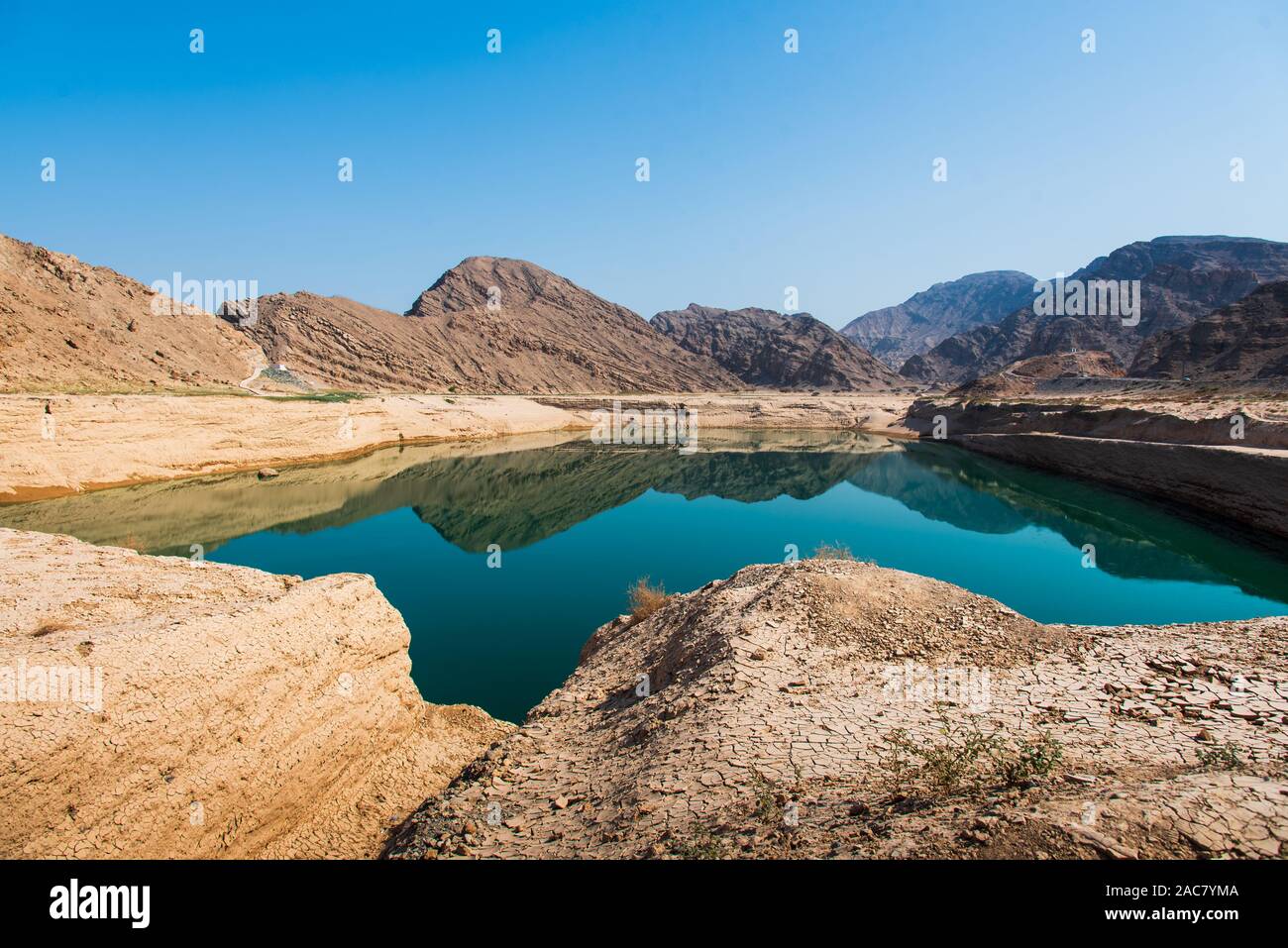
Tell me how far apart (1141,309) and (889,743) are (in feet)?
466

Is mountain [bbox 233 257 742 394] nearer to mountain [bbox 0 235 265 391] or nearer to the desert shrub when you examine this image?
mountain [bbox 0 235 265 391]

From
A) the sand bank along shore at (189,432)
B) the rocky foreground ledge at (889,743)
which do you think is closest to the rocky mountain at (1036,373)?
the sand bank along shore at (189,432)

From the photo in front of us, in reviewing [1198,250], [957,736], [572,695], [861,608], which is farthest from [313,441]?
[1198,250]

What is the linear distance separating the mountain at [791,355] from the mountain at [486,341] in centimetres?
1052

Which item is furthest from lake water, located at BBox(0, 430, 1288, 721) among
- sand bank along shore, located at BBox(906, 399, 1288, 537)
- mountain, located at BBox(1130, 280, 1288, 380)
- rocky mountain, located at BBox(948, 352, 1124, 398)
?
rocky mountain, located at BBox(948, 352, 1124, 398)

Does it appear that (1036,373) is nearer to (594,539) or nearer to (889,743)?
(594,539)

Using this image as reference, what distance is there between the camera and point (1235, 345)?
180ft

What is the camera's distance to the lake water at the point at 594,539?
1345cm

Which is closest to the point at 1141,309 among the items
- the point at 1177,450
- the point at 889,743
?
the point at 1177,450

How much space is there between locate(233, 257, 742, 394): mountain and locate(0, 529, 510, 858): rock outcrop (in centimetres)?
6277

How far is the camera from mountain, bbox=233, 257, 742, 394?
68.9 meters

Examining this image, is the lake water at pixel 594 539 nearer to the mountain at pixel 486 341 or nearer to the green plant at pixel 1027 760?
the green plant at pixel 1027 760
